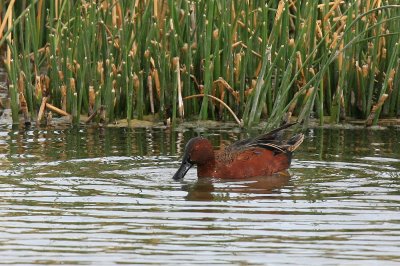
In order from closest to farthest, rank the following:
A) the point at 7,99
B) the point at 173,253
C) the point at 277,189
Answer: the point at 173,253 → the point at 277,189 → the point at 7,99

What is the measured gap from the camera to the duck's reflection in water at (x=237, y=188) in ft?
27.5

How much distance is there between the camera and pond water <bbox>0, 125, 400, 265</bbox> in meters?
6.36

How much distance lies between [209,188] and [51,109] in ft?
10.8

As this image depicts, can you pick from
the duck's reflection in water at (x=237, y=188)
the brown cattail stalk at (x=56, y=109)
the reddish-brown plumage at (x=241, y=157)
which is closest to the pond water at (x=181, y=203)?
the duck's reflection in water at (x=237, y=188)

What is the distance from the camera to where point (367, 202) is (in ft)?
25.9

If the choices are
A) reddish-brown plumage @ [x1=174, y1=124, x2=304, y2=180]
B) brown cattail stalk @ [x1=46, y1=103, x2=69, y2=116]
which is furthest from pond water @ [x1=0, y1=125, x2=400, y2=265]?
brown cattail stalk @ [x1=46, y1=103, x2=69, y2=116]

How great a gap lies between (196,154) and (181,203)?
4.34ft

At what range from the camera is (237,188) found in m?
8.80

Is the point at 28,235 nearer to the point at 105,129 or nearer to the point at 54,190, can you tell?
the point at 54,190

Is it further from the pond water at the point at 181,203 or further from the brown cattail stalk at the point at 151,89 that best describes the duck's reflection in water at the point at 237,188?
the brown cattail stalk at the point at 151,89

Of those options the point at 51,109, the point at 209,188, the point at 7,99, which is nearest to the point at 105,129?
the point at 51,109

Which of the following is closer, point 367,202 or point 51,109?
point 367,202

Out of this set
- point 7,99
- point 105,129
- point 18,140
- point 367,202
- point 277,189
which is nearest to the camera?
point 367,202

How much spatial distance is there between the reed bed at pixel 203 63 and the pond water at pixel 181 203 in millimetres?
384
